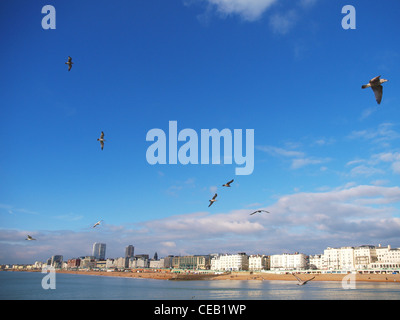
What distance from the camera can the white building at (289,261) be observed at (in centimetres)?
17838

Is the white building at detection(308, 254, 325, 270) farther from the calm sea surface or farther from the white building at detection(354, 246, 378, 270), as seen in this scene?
the calm sea surface

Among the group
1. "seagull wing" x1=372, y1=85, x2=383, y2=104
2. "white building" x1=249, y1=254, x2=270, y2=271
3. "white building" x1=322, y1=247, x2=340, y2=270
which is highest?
"seagull wing" x1=372, y1=85, x2=383, y2=104

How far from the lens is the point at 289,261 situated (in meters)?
184

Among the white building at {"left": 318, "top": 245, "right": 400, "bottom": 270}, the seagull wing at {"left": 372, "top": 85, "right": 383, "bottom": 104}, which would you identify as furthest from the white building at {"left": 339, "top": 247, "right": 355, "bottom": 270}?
the seagull wing at {"left": 372, "top": 85, "right": 383, "bottom": 104}

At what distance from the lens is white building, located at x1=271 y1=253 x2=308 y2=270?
585ft

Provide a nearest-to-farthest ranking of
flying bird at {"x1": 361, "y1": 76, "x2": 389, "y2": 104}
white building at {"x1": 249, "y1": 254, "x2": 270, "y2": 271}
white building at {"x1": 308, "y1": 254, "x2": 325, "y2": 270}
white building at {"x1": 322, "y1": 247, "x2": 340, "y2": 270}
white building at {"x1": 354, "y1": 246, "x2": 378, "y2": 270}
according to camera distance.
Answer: flying bird at {"x1": 361, "y1": 76, "x2": 389, "y2": 104}
white building at {"x1": 354, "y1": 246, "x2": 378, "y2": 270}
white building at {"x1": 322, "y1": 247, "x2": 340, "y2": 270}
white building at {"x1": 308, "y1": 254, "x2": 325, "y2": 270}
white building at {"x1": 249, "y1": 254, "x2": 270, "y2": 271}

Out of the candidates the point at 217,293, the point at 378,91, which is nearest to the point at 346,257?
the point at 217,293

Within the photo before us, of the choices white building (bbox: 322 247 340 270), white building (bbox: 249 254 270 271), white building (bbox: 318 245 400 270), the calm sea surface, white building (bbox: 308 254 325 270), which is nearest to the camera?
the calm sea surface

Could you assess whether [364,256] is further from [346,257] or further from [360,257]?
[346,257]

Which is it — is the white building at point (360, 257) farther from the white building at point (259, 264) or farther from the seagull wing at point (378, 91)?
the seagull wing at point (378, 91)
